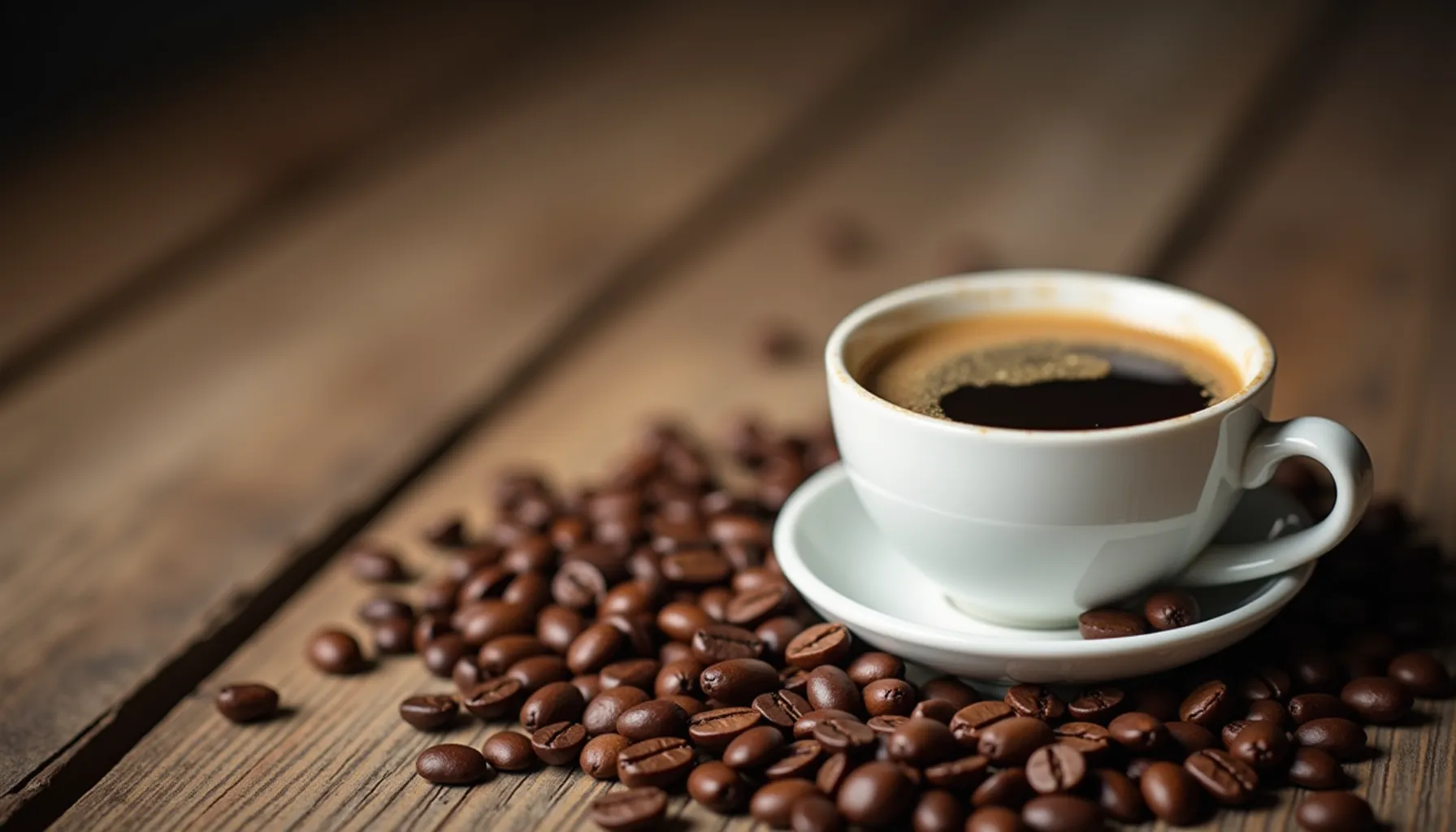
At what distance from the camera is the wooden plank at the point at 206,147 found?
7.66 feet

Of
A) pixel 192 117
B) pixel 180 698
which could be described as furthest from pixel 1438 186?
pixel 192 117

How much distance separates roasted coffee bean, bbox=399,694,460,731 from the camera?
4.01 feet

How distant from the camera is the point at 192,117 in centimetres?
297

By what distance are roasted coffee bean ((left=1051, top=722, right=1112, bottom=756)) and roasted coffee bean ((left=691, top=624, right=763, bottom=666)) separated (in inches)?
10.8

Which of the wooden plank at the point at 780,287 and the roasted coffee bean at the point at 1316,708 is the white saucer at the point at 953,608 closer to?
the roasted coffee bean at the point at 1316,708

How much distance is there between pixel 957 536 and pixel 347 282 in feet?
4.84

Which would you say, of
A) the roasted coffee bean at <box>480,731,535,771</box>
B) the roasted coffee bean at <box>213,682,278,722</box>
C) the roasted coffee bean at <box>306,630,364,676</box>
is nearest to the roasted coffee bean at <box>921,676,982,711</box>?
the roasted coffee bean at <box>480,731,535,771</box>

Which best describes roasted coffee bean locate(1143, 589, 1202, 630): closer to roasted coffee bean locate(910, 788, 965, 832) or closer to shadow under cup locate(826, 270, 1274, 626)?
shadow under cup locate(826, 270, 1274, 626)

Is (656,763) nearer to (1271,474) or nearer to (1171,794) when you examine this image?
(1171,794)

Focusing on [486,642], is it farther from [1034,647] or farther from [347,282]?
[347,282]

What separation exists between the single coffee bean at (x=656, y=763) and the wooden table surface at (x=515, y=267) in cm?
5

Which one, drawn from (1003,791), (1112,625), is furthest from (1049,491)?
(1003,791)

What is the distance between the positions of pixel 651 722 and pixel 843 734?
162 millimetres

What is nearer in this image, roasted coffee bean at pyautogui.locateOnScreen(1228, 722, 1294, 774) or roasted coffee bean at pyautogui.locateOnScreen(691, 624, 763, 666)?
roasted coffee bean at pyautogui.locateOnScreen(1228, 722, 1294, 774)
